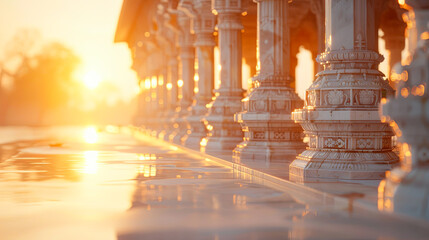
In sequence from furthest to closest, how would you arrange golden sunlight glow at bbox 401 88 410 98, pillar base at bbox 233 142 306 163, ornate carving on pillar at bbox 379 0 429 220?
pillar base at bbox 233 142 306 163 < golden sunlight glow at bbox 401 88 410 98 < ornate carving on pillar at bbox 379 0 429 220

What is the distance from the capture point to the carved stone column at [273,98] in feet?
50.7

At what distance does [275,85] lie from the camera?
15727 mm

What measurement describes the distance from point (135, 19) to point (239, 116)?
36627 mm

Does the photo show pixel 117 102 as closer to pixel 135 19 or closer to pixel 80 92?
pixel 80 92

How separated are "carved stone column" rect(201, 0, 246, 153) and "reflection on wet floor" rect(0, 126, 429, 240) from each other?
7714 mm

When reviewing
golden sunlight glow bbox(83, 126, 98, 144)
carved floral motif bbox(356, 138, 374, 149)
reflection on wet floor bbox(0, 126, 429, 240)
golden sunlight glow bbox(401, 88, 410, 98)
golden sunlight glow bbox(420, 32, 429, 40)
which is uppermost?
golden sunlight glow bbox(420, 32, 429, 40)

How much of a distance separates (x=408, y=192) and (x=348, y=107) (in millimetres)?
4066

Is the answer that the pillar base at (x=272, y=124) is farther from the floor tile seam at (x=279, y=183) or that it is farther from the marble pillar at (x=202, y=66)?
the marble pillar at (x=202, y=66)

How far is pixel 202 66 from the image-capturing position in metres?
23.7

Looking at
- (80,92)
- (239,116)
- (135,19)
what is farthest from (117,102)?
(239,116)

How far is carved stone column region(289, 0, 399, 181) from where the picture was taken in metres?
10.6

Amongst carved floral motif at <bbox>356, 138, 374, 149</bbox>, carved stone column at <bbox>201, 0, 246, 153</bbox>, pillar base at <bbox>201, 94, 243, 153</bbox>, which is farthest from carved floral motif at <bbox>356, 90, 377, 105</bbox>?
pillar base at <bbox>201, 94, 243, 153</bbox>

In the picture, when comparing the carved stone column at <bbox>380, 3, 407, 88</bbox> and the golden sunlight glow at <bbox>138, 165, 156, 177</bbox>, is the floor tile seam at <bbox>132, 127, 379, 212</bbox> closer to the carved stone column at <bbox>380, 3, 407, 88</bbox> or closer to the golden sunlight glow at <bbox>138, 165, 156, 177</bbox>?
the golden sunlight glow at <bbox>138, 165, 156, 177</bbox>

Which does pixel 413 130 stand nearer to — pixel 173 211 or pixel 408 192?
pixel 408 192
